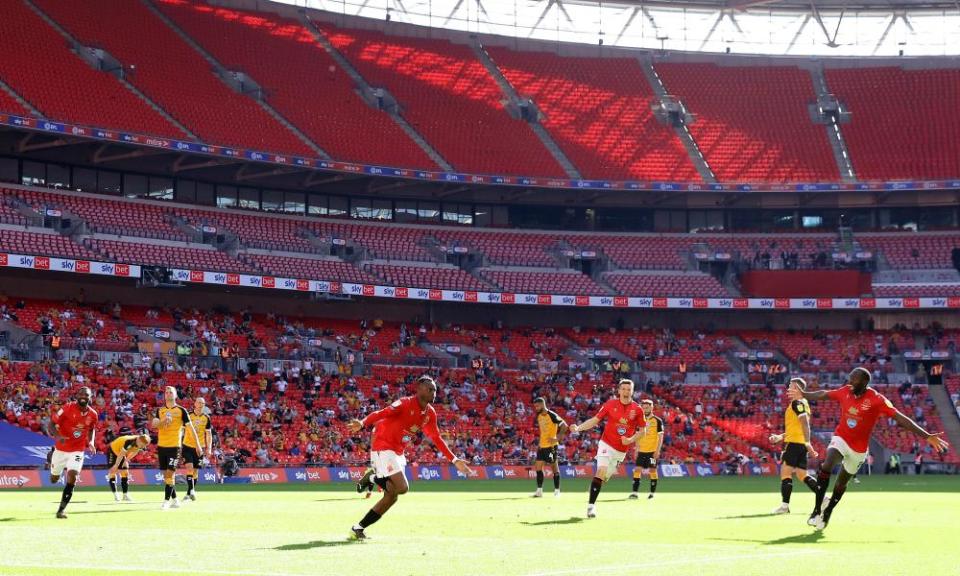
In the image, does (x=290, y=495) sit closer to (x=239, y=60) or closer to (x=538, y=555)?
(x=538, y=555)

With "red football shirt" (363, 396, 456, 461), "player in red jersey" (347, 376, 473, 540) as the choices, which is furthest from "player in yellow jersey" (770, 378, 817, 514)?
"red football shirt" (363, 396, 456, 461)

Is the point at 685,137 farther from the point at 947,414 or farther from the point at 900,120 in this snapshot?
the point at 947,414

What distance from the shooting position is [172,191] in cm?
7200

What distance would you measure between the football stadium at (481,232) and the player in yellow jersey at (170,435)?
25.6 feet

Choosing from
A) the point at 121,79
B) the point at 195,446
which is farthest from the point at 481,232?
the point at 195,446

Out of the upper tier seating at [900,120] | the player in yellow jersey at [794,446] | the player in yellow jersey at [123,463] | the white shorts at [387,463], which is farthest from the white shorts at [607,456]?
the upper tier seating at [900,120]

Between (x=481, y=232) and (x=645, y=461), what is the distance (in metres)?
47.3

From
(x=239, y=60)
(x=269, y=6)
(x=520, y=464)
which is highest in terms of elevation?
(x=269, y=6)

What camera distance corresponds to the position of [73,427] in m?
24.6

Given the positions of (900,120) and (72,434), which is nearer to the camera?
(72,434)

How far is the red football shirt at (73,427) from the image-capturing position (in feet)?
80.6

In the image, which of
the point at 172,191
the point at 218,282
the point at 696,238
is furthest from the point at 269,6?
the point at 696,238

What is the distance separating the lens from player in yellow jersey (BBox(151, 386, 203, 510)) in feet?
93.1

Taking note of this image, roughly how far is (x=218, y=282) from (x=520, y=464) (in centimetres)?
1835
